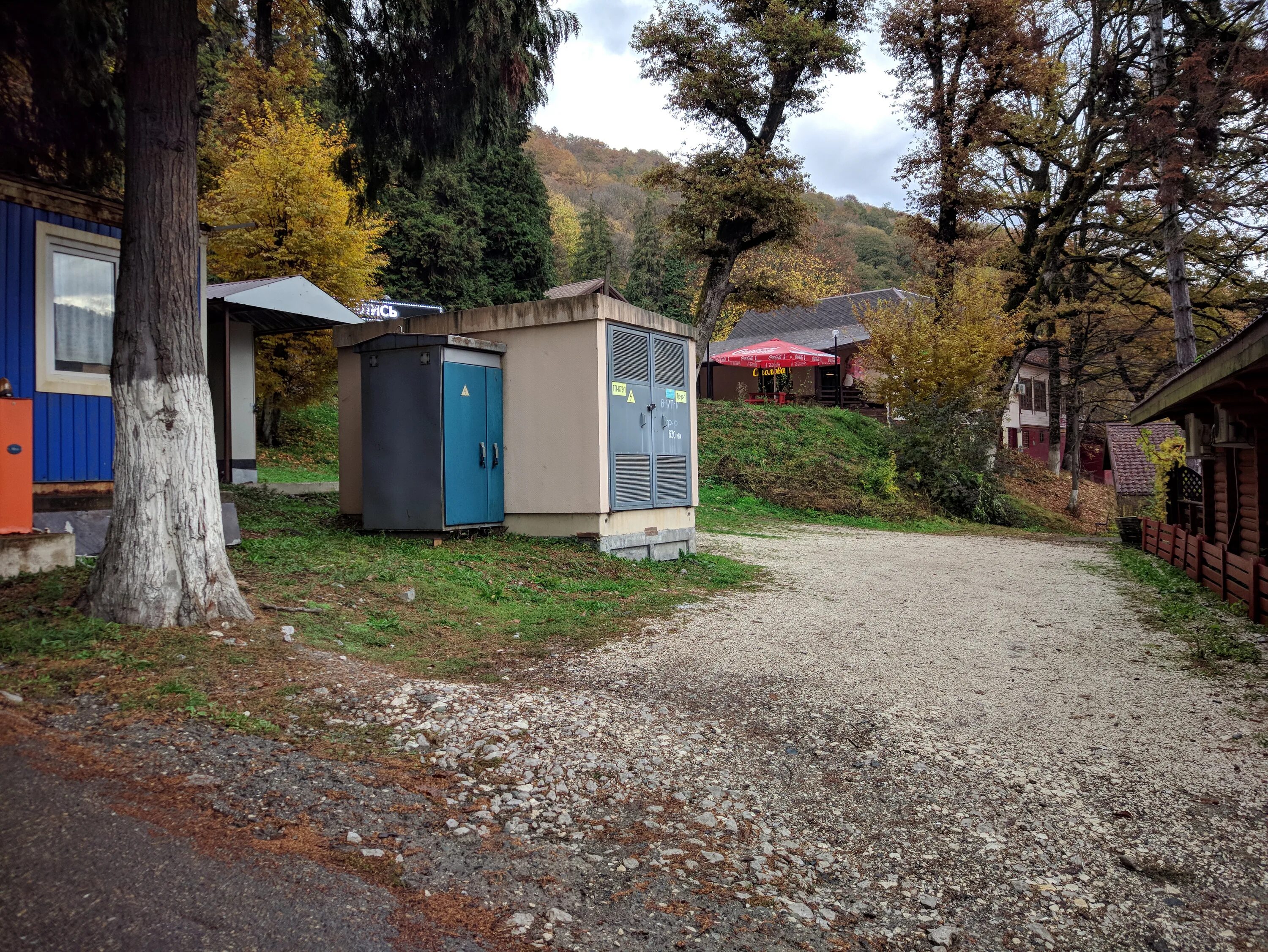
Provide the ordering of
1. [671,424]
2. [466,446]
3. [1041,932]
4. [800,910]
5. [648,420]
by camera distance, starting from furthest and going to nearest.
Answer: [671,424]
[648,420]
[466,446]
[800,910]
[1041,932]

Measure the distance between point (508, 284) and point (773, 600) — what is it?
29.2m

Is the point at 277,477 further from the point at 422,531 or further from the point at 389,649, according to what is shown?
the point at 389,649

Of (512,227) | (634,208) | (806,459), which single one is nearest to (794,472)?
(806,459)

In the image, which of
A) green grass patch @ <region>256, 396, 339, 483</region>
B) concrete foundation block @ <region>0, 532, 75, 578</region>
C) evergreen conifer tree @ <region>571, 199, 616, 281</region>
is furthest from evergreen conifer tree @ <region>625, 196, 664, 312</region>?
concrete foundation block @ <region>0, 532, 75, 578</region>

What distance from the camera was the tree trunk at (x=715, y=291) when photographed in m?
21.0

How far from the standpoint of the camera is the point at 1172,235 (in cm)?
1434

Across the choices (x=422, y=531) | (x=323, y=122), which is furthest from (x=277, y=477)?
(x=323, y=122)

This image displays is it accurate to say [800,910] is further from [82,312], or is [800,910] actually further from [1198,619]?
[82,312]

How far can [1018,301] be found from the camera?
25438 mm

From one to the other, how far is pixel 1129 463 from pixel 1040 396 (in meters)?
23.8

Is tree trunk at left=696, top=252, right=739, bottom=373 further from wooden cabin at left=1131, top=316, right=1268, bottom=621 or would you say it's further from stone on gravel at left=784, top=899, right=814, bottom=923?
stone on gravel at left=784, top=899, right=814, bottom=923

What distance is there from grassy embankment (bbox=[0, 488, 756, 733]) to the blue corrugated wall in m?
1.58

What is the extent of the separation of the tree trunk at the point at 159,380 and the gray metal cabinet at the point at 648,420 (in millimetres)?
4953

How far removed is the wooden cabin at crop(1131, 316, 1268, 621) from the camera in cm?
749
